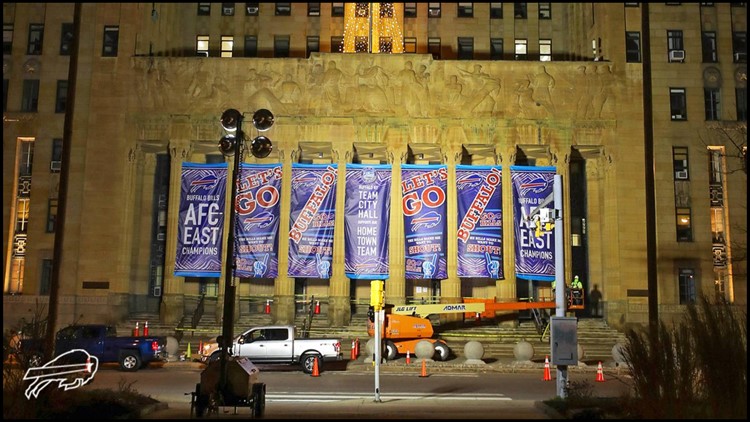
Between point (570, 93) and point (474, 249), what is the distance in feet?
40.1

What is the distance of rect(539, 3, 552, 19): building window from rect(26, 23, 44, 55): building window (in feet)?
116

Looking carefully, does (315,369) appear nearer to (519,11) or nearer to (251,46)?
(251,46)

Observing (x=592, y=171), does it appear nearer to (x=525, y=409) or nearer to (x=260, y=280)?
(x=260, y=280)

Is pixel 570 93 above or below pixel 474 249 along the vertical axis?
above

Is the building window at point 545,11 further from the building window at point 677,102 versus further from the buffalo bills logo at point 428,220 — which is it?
the buffalo bills logo at point 428,220

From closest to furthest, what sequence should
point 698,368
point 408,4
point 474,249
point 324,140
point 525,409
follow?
point 698,368 → point 525,409 → point 474,249 → point 324,140 → point 408,4

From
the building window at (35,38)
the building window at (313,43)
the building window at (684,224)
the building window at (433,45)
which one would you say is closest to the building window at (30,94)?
the building window at (35,38)

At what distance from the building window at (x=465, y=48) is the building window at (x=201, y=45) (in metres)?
18.4

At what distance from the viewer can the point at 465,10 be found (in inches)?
2133

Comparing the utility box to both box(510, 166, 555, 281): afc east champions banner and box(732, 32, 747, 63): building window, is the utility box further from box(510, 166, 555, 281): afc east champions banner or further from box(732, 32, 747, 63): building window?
box(732, 32, 747, 63): building window

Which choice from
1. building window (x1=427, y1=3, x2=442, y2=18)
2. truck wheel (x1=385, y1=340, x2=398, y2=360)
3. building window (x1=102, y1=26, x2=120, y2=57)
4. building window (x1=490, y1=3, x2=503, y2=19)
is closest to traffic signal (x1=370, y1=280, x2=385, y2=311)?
truck wheel (x1=385, y1=340, x2=398, y2=360)

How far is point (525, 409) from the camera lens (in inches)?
778

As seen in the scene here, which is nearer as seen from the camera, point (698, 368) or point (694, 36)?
point (698, 368)

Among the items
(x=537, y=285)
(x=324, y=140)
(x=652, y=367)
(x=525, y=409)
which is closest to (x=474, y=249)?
(x=537, y=285)
